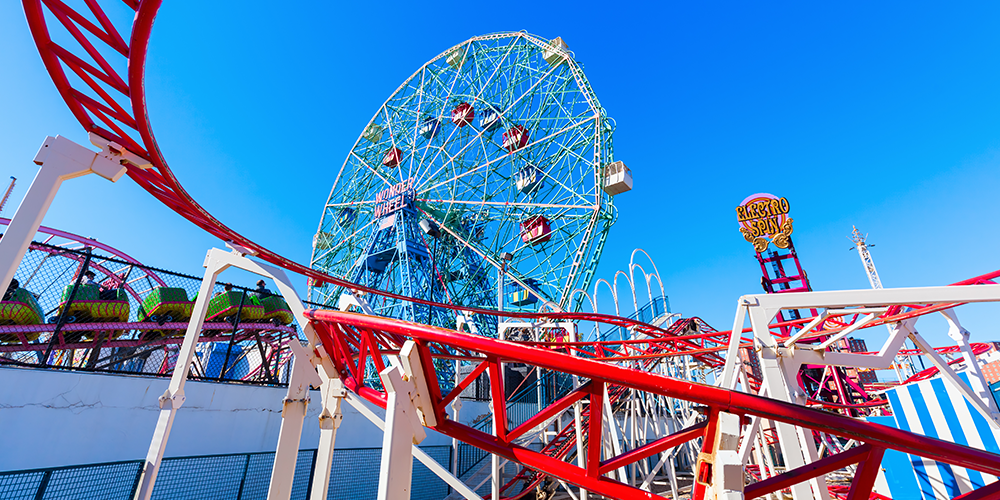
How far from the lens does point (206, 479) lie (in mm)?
7086

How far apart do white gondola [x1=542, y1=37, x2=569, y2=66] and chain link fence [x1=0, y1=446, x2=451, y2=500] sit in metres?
24.1

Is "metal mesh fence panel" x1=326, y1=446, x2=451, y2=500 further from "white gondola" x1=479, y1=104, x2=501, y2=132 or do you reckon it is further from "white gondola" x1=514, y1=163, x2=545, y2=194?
"white gondola" x1=479, y1=104, x2=501, y2=132

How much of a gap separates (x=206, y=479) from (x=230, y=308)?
4.51 meters

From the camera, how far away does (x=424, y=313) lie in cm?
2286

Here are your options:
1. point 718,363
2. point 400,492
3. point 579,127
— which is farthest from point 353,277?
point 400,492

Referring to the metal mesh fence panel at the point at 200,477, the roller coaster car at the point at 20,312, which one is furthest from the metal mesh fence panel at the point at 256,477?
the roller coaster car at the point at 20,312

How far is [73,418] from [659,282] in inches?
846

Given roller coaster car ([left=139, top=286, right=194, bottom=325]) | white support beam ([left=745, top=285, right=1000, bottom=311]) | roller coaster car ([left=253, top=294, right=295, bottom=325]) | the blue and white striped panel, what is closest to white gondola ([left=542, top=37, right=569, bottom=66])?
roller coaster car ([left=253, top=294, right=295, bottom=325])

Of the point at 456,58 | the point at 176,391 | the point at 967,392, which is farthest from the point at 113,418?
the point at 456,58

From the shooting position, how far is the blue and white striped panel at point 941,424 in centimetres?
578

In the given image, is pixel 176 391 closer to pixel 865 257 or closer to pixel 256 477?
pixel 256 477

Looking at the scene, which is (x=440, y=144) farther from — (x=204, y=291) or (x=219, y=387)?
(x=204, y=291)

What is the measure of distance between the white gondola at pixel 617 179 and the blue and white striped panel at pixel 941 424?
17637 millimetres

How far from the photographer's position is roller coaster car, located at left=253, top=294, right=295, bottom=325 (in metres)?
11.5
